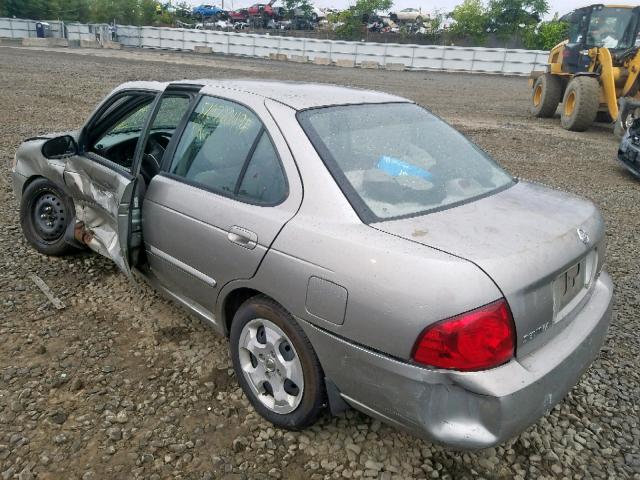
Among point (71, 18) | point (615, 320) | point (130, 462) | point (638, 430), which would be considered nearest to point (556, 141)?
point (615, 320)

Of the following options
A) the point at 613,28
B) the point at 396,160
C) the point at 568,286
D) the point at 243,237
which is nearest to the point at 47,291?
the point at 243,237

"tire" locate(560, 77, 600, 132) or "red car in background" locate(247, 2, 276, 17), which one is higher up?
"red car in background" locate(247, 2, 276, 17)

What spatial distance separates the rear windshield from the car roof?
0.08 metres

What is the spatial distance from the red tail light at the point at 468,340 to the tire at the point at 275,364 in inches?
22.4

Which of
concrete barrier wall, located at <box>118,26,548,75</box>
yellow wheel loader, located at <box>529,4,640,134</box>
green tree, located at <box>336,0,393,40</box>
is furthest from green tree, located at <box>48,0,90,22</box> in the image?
yellow wheel loader, located at <box>529,4,640,134</box>

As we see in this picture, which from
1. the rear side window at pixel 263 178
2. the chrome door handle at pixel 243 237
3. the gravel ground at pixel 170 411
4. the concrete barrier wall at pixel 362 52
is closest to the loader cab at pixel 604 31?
the gravel ground at pixel 170 411

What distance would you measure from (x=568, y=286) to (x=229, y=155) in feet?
5.65

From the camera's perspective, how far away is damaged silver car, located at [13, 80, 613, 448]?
1812 mm

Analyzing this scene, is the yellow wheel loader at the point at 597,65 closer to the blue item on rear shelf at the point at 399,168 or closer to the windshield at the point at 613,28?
the windshield at the point at 613,28

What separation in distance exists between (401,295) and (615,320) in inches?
100

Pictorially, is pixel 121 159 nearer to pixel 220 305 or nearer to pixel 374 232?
pixel 220 305

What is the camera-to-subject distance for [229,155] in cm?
267

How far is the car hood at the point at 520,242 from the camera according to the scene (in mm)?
1848

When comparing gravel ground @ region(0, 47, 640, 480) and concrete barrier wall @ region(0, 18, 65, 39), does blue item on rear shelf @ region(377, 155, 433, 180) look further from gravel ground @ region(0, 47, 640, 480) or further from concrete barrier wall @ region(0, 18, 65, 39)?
concrete barrier wall @ region(0, 18, 65, 39)
